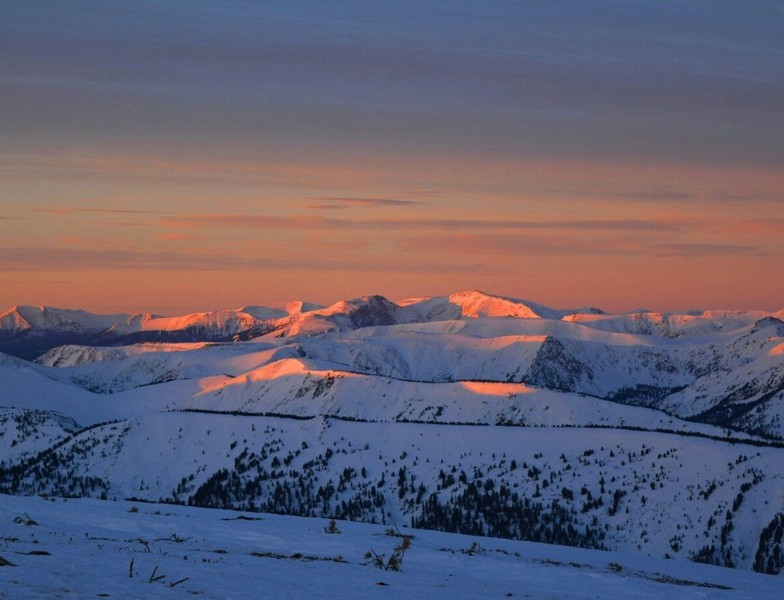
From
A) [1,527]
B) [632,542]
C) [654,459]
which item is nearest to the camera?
[1,527]

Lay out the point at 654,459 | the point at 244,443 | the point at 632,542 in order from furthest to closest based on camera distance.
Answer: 1. the point at 244,443
2. the point at 654,459
3. the point at 632,542

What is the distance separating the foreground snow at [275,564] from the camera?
2806 cm

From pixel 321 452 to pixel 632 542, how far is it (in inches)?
2713

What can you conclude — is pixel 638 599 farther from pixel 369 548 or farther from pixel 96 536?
pixel 96 536

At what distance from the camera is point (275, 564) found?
1383 inches

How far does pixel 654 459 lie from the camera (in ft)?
454

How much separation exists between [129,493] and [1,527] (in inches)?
5584

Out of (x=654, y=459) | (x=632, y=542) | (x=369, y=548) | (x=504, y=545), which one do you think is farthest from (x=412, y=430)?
(x=369, y=548)

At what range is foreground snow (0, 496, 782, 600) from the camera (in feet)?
92.1

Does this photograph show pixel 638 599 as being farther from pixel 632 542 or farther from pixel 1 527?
pixel 632 542

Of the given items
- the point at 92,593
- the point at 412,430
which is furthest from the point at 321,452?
the point at 92,593

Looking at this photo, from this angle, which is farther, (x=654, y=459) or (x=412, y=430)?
(x=412, y=430)

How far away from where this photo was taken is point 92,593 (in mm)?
25297

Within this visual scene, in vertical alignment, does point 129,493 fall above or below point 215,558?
below
